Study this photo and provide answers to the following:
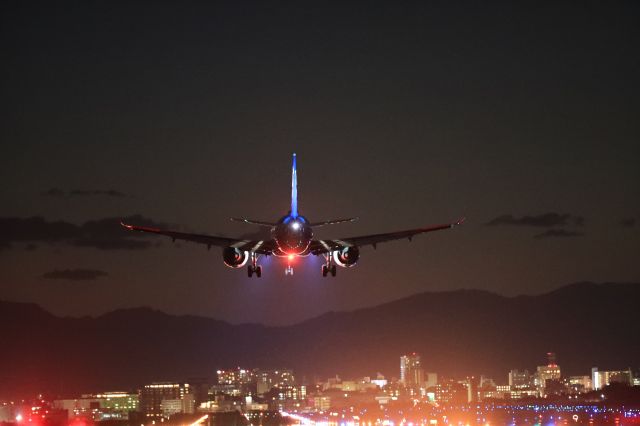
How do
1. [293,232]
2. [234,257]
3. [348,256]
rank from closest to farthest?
[293,232] < [234,257] < [348,256]

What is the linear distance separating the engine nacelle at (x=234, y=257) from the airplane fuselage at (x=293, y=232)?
8.78 m

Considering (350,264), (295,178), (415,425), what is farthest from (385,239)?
(415,425)

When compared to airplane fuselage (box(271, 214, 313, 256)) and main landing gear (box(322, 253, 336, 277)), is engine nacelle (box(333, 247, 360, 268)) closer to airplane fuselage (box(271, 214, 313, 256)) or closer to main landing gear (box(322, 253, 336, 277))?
main landing gear (box(322, 253, 336, 277))

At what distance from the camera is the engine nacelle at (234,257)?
320ft

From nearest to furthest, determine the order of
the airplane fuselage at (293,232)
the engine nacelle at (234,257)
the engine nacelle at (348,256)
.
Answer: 1. the airplane fuselage at (293,232)
2. the engine nacelle at (234,257)
3. the engine nacelle at (348,256)

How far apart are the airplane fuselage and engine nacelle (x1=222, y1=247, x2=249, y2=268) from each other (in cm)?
878

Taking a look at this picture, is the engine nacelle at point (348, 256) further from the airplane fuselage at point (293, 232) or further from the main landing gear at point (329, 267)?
the airplane fuselage at point (293, 232)

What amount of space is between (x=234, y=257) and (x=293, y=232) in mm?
10754

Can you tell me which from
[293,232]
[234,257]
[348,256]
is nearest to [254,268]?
[234,257]

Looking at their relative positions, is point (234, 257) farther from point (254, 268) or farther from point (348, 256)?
point (348, 256)

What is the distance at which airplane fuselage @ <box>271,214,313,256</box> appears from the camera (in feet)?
291

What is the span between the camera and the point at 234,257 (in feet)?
320

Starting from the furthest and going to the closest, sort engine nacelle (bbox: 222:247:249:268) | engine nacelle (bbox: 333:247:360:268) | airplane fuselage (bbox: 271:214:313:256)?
engine nacelle (bbox: 333:247:360:268) < engine nacelle (bbox: 222:247:249:268) < airplane fuselage (bbox: 271:214:313:256)

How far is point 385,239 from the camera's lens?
99812mm
